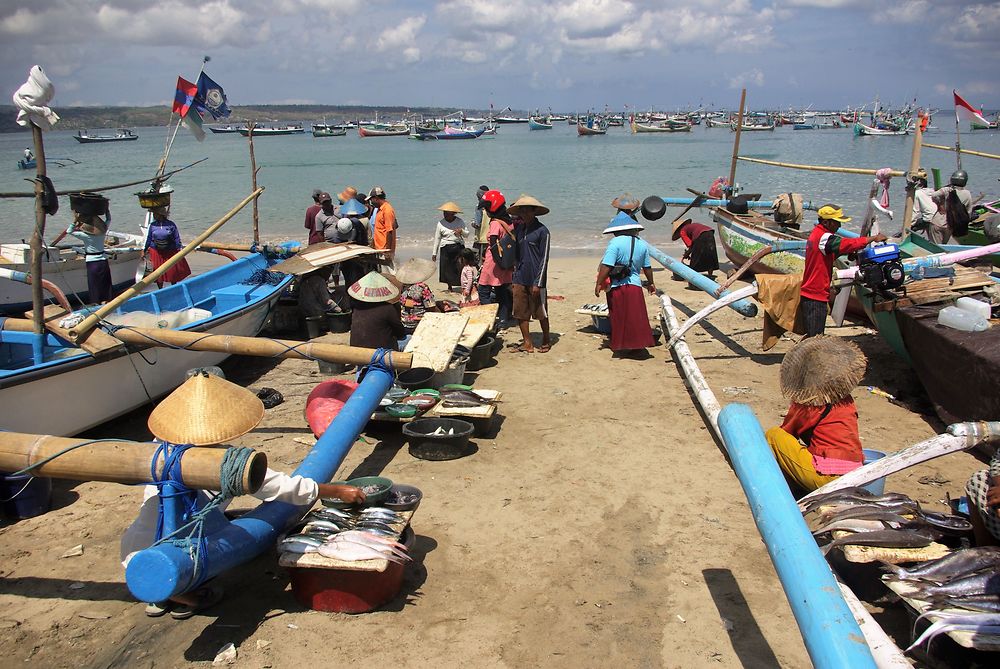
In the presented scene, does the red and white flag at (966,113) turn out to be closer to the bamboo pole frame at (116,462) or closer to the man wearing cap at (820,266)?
the man wearing cap at (820,266)

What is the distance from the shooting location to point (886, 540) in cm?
345

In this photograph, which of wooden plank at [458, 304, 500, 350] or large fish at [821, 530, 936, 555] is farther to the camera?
wooden plank at [458, 304, 500, 350]

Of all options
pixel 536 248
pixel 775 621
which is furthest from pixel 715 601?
pixel 536 248

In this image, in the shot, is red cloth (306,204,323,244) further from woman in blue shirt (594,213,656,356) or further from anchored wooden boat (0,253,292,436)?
woman in blue shirt (594,213,656,356)

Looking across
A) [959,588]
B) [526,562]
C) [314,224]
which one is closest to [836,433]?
[959,588]

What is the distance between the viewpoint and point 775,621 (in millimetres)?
3680

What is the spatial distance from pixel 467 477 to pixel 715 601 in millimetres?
2187

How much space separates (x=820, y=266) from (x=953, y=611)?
5019 millimetres

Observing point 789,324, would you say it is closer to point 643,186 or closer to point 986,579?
point 986,579

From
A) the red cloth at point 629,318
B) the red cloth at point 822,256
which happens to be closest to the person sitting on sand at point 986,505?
the red cloth at point 822,256

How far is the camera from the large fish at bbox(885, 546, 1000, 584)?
3.15m

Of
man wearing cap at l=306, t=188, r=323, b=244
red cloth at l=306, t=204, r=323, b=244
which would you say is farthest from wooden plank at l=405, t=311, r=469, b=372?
man wearing cap at l=306, t=188, r=323, b=244

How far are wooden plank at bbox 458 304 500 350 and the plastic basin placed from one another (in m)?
1.65

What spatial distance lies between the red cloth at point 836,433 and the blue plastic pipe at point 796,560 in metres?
1.22
